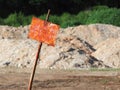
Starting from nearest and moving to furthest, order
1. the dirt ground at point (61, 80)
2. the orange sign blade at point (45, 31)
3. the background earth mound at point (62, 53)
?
the orange sign blade at point (45, 31) < the dirt ground at point (61, 80) < the background earth mound at point (62, 53)

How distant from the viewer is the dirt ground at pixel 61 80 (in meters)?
14.4

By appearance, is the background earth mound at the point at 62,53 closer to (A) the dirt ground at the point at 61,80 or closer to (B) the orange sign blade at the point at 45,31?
(A) the dirt ground at the point at 61,80

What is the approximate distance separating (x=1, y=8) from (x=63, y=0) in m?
7.04

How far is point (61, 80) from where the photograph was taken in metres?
15.6

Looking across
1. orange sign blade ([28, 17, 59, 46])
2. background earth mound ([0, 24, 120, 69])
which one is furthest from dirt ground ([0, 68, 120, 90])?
orange sign blade ([28, 17, 59, 46])

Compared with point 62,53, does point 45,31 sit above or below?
below

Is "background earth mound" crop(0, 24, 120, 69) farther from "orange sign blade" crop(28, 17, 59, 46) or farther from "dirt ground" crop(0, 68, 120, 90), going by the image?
"orange sign blade" crop(28, 17, 59, 46)

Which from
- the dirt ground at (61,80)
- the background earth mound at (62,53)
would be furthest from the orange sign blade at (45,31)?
the background earth mound at (62,53)

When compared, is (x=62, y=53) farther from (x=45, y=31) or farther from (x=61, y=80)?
(x=45, y=31)

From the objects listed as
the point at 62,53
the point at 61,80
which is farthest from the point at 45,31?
the point at 62,53

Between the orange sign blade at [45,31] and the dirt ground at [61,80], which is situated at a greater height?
the orange sign blade at [45,31]

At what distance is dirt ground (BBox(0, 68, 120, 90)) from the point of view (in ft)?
47.3

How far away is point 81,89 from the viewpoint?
1424 centimetres

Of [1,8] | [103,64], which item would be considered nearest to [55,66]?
[103,64]
